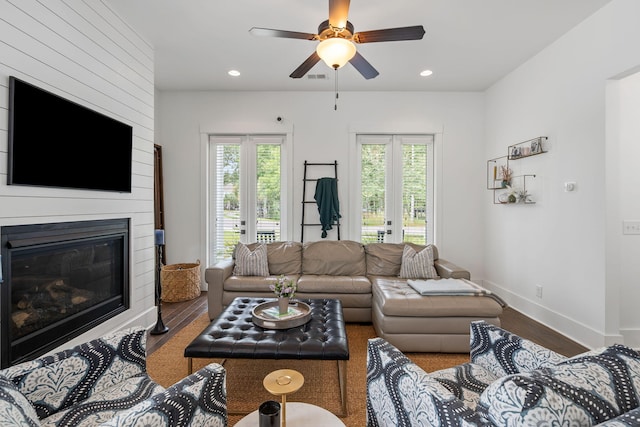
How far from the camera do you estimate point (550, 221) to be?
325 cm

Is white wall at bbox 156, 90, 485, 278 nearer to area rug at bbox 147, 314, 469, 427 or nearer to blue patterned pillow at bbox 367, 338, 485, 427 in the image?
area rug at bbox 147, 314, 469, 427

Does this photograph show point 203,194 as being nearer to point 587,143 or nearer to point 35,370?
point 35,370


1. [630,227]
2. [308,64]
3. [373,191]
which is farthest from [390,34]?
[630,227]

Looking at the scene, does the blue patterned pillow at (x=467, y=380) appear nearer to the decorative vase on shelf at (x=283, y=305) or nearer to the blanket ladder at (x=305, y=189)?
the decorative vase on shelf at (x=283, y=305)

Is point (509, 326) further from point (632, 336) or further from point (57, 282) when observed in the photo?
point (57, 282)

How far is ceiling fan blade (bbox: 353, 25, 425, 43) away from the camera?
210 centimetres

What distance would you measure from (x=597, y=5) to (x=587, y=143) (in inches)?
45.8

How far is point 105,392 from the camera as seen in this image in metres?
1.37

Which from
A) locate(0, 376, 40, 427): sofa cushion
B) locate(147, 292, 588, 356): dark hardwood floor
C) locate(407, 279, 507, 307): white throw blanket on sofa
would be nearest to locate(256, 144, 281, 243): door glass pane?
locate(147, 292, 588, 356): dark hardwood floor

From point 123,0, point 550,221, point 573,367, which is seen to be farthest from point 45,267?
point 550,221

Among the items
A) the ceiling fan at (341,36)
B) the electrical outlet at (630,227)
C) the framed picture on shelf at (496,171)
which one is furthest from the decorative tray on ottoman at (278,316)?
the framed picture on shelf at (496,171)

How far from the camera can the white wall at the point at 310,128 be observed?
4523mm

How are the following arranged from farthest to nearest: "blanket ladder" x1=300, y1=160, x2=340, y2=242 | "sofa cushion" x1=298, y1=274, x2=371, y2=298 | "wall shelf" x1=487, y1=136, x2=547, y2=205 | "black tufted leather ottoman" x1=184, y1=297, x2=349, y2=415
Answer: "blanket ladder" x1=300, y1=160, x2=340, y2=242 → "wall shelf" x1=487, y1=136, x2=547, y2=205 → "sofa cushion" x1=298, y1=274, x2=371, y2=298 → "black tufted leather ottoman" x1=184, y1=297, x2=349, y2=415

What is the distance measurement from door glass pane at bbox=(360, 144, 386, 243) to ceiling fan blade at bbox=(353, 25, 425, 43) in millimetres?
2467
